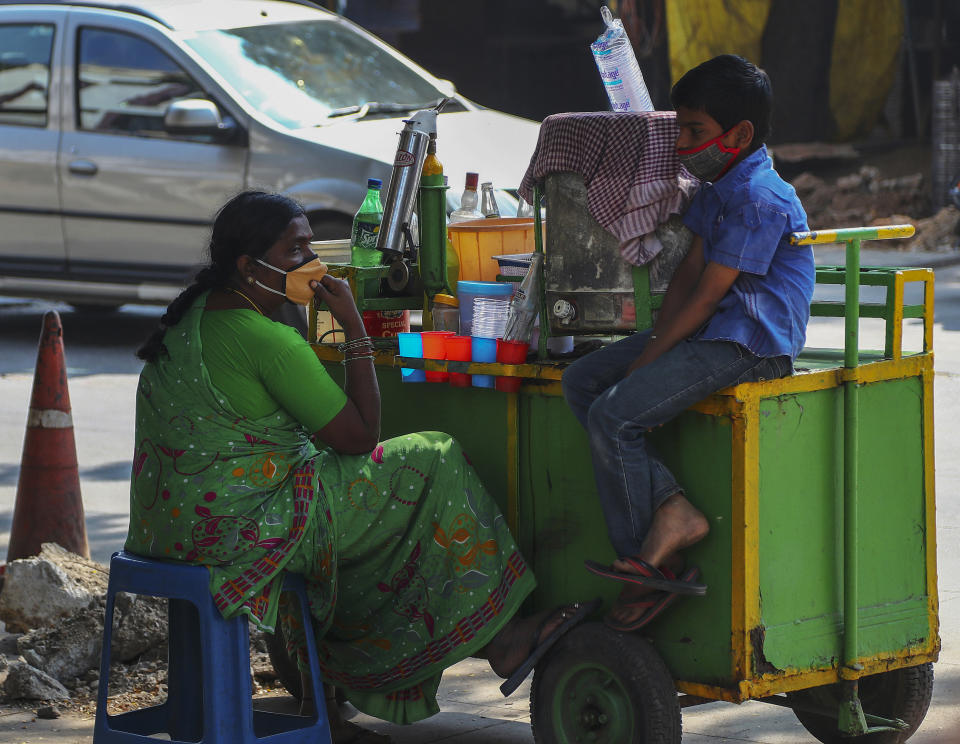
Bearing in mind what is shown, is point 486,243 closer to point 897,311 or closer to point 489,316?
point 489,316

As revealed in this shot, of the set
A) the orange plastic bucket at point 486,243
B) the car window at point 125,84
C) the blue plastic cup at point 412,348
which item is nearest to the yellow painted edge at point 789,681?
the blue plastic cup at point 412,348

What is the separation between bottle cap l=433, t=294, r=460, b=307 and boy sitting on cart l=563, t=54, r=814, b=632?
0.72 meters

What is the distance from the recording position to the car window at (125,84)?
8.62 meters

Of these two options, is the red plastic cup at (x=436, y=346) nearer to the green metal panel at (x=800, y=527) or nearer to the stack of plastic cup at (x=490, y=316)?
the stack of plastic cup at (x=490, y=316)

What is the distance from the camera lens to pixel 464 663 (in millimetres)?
4480

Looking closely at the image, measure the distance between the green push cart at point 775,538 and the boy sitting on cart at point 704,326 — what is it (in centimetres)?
6

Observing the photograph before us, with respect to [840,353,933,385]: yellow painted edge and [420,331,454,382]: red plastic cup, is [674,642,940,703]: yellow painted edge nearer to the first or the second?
[840,353,933,385]: yellow painted edge

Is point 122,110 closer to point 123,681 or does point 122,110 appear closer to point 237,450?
point 123,681

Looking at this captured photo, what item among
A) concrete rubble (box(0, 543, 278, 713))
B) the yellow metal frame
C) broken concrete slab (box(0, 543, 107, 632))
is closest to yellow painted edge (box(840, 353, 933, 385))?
the yellow metal frame

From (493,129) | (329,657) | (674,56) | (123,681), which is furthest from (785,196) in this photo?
(674,56)

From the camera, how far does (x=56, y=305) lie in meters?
11.1

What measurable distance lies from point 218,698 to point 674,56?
13599 millimetres

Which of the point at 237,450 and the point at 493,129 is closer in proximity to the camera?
the point at 237,450

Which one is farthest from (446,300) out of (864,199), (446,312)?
(864,199)
